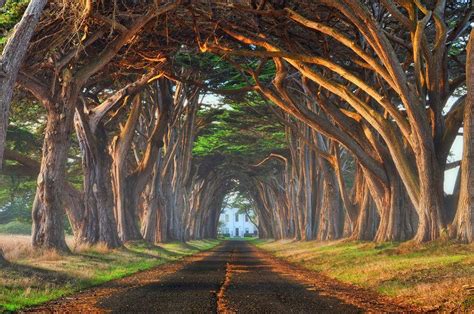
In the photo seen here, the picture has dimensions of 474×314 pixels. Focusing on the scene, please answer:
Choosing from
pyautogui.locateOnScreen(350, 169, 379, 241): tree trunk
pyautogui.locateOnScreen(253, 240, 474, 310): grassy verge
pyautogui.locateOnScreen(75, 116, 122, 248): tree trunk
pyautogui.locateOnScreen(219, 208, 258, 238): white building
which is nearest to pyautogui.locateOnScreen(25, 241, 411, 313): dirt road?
pyautogui.locateOnScreen(253, 240, 474, 310): grassy verge

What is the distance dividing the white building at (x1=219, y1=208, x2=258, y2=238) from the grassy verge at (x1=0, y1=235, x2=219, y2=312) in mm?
150414

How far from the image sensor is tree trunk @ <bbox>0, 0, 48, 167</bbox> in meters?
10.7

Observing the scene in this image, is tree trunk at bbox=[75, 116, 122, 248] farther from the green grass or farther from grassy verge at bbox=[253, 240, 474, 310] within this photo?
the green grass

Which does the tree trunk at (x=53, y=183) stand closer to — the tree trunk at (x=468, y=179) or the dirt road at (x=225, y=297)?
the dirt road at (x=225, y=297)

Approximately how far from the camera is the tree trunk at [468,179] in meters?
14.8

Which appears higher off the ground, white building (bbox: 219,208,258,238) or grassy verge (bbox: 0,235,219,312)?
white building (bbox: 219,208,258,238)

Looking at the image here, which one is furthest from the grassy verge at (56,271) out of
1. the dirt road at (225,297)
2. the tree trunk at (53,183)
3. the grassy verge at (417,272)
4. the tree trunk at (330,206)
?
the tree trunk at (330,206)

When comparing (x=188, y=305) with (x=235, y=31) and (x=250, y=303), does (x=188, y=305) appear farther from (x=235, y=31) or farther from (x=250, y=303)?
(x=235, y=31)

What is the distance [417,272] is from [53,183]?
37.0 ft

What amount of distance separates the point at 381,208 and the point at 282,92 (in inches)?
225

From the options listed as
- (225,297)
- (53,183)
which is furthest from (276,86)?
(225,297)

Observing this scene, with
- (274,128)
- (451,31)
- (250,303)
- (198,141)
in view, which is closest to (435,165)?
(451,31)

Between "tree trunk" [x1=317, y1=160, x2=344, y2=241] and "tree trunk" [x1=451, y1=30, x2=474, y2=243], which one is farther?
"tree trunk" [x1=317, y1=160, x2=344, y2=241]

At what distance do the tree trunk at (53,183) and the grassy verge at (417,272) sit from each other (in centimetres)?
826
